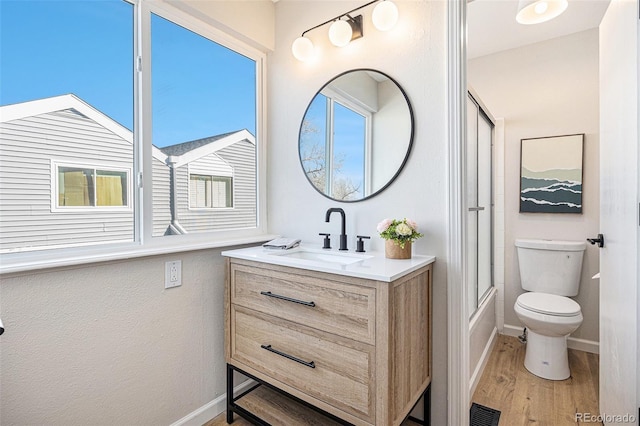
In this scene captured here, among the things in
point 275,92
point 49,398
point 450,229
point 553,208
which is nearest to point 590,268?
point 553,208

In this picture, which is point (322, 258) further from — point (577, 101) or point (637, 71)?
point (577, 101)

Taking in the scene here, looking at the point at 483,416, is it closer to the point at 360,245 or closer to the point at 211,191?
the point at 360,245

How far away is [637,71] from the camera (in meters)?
1.11

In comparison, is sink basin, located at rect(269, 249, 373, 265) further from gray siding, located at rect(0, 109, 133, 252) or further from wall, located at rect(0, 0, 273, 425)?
gray siding, located at rect(0, 109, 133, 252)

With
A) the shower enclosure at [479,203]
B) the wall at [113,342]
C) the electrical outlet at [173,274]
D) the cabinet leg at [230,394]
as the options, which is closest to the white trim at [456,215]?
the shower enclosure at [479,203]

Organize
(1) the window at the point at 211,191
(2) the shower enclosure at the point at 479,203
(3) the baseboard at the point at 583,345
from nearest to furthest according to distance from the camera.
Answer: (1) the window at the point at 211,191 < (2) the shower enclosure at the point at 479,203 < (3) the baseboard at the point at 583,345

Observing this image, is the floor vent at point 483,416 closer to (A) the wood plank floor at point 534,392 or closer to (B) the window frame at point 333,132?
(A) the wood plank floor at point 534,392

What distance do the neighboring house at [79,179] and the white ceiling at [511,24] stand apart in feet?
7.12

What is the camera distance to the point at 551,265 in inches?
96.3

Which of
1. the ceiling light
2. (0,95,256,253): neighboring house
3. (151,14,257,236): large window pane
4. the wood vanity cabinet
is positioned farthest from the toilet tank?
(0,95,256,253): neighboring house

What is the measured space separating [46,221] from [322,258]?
1.21 metres

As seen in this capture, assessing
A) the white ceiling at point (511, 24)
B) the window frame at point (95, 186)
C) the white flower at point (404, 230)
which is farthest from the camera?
the white ceiling at point (511, 24)

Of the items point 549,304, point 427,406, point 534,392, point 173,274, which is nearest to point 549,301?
point 549,304

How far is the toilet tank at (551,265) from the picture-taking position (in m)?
2.40
